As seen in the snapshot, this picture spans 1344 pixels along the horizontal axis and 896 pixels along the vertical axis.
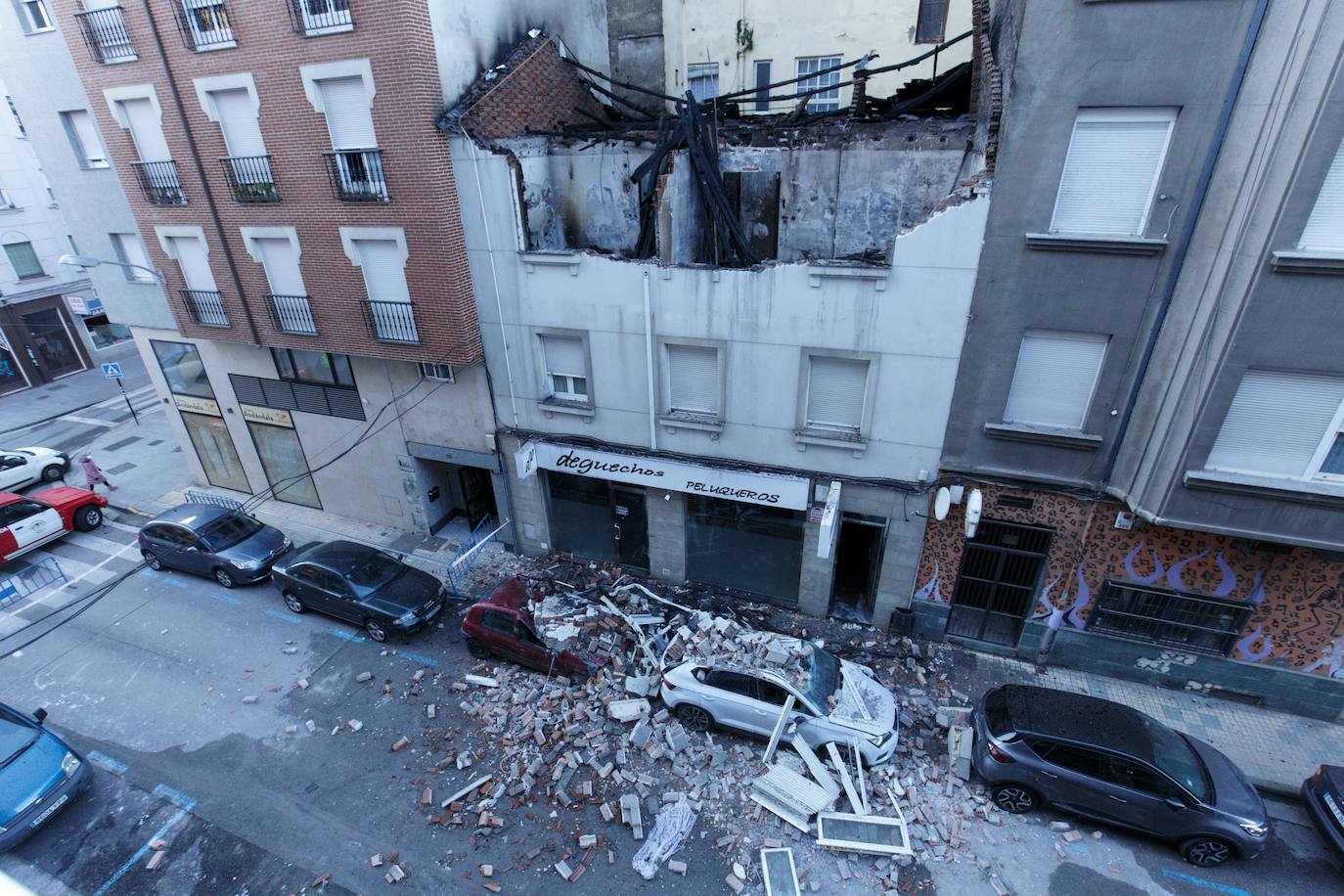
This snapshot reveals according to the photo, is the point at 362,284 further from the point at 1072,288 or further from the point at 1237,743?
the point at 1237,743

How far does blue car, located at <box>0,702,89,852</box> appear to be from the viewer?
29.5ft

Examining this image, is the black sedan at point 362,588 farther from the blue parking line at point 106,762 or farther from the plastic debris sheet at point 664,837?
the plastic debris sheet at point 664,837

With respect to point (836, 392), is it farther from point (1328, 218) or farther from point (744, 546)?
point (1328, 218)

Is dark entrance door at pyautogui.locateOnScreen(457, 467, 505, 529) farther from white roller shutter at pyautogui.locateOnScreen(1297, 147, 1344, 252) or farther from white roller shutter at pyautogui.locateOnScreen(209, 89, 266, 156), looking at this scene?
white roller shutter at pyautogui.locateOnScreen(1297, 147, 1344, 252)

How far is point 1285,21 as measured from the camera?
24.8 feet

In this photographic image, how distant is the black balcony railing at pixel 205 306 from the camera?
50.1ft

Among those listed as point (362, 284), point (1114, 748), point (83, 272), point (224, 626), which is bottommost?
point (224, 626)

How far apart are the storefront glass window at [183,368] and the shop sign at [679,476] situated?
11117 millimetres

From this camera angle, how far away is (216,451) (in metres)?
19.0

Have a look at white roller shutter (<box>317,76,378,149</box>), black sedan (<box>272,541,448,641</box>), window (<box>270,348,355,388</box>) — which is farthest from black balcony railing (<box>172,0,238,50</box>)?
black sedan (<box>272,541,448,641</box>)

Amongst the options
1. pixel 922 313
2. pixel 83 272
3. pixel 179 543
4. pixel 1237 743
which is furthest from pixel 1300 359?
pixel 83 272

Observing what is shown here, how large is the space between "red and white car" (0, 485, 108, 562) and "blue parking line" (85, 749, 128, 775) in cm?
883

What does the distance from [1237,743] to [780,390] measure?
9959 mm

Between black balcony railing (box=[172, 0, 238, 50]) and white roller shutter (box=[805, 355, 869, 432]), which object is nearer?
white roller shutter (box=[805, 355, 869, 432])
